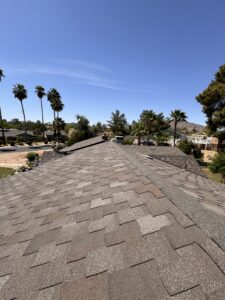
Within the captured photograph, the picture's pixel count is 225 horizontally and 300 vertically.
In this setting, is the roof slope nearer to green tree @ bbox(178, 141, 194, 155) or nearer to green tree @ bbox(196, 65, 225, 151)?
green tree @ bbox(178, 141, 194, 155)

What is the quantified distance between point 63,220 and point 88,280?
148cm

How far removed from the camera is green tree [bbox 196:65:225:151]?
33688 millimetres

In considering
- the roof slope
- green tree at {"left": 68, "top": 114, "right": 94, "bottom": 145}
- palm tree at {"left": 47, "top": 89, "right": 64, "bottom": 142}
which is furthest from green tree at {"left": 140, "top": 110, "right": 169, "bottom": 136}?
the roof slope

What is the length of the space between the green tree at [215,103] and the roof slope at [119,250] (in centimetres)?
3700

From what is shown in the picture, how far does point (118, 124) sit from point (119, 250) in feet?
265

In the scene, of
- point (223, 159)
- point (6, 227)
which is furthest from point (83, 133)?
point (6, 227)

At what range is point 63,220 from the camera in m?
3.00

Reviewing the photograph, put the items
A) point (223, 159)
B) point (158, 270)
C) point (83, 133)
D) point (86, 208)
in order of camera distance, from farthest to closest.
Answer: point (83, 133), point (223, 159), point (86, 208), point (158, 270)

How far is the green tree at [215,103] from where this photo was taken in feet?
111

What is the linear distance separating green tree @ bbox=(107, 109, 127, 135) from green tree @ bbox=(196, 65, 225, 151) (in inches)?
1764

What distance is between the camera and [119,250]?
1936 millimetres

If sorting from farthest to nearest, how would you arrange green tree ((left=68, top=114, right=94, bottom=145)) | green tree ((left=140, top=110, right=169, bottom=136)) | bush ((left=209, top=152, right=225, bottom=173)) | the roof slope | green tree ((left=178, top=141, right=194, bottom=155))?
green tree ((left=140, top=110, right=169, bottom=136)), green tree ((left=68, top=114, right=94, bottom=145)), green tree ((left=178, top=141, right=194, bottom=155)), bush ((left=209, top=152, right=225, bottom=173)), the roof slope

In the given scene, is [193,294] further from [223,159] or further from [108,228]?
[223,159]

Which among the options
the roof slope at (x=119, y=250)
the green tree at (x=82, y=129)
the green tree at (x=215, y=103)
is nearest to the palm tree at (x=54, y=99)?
the green tree at (x=82, y=129)
